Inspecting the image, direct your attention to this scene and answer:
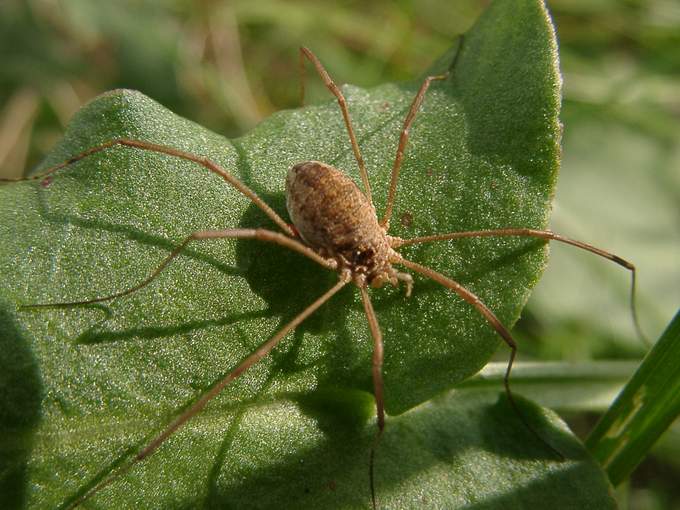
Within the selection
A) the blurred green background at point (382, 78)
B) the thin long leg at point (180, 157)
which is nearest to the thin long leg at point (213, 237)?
the thin long leg at point (180, 157)

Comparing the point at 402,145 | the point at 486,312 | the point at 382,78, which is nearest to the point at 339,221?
the point at 402,145

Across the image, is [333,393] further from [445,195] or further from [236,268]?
[445,195]

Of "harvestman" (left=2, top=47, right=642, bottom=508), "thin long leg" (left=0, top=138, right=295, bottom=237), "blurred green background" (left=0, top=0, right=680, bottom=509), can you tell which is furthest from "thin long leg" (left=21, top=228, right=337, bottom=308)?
"blurred green background" (left=0, top=0, right=680, bottom=509)

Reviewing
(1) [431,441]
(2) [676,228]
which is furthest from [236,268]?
(2) [676,228]

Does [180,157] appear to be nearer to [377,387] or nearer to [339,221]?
[339,221]

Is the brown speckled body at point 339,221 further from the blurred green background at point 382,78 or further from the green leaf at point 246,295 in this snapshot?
the blurred green background at point 382,78

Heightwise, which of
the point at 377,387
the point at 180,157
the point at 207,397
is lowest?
the point at 207,397
